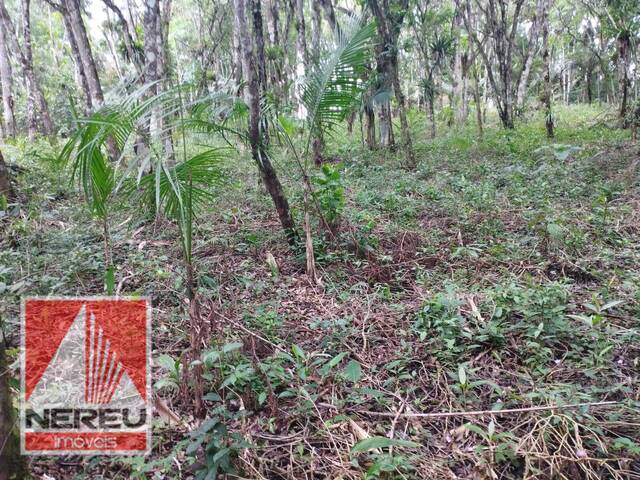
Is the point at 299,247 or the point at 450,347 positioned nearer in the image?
the point at 450,347

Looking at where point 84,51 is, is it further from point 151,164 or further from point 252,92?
point 151,164

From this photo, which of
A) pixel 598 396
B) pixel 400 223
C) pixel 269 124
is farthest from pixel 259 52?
pixel 598 396

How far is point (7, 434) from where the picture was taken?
4.82ft

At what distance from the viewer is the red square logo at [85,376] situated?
6.23ft

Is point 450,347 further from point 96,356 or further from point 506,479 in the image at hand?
point 96,356

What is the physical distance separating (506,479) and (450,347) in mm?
862

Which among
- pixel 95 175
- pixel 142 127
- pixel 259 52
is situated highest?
pixel 259 52

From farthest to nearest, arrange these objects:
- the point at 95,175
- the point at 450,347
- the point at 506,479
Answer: the point at 450,347 < the point at 95,175 < the point at 506,479

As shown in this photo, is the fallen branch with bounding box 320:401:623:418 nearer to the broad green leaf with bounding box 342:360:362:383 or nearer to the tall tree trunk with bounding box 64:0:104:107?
the broad green leaf with bounding box 342:360:362:383

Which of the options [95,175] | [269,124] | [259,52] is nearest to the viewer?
[95,175]

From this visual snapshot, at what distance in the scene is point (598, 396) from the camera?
→ 7.22ft

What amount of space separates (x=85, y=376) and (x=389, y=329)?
1.93 m

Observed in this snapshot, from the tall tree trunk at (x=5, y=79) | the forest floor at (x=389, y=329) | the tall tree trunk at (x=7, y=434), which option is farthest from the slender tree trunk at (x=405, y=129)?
the tall tree trunk at (x=5, y=79)

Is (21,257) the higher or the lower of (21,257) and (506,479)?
the higher
